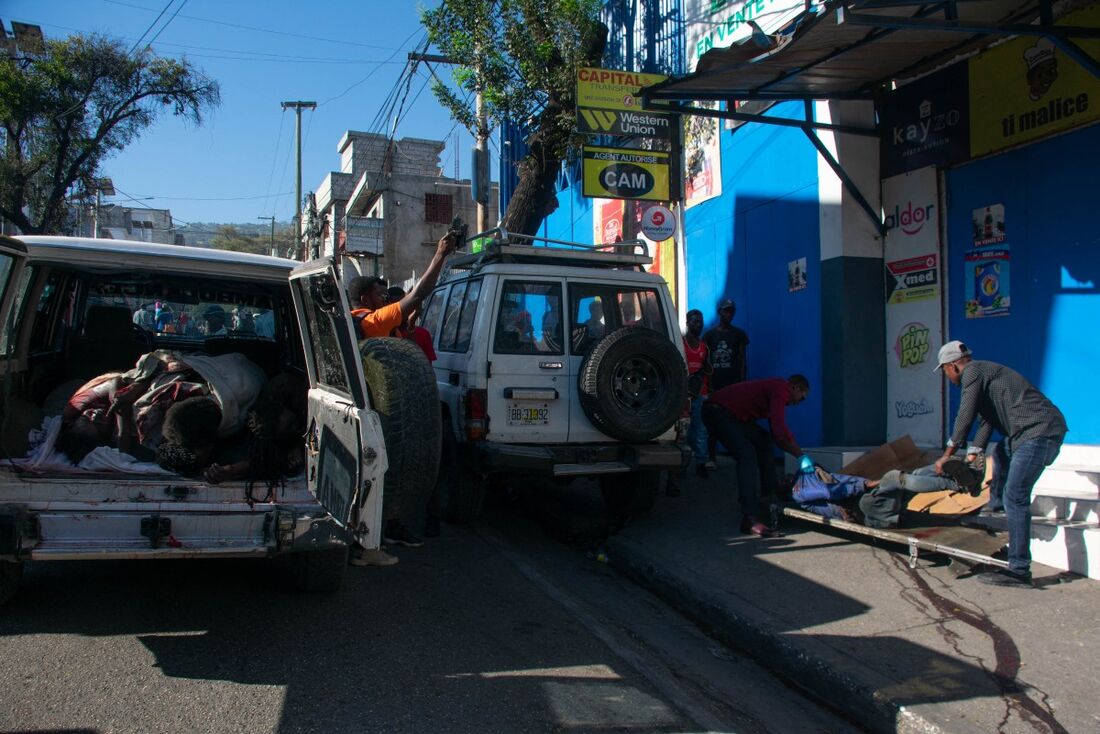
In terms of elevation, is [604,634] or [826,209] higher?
[826,209]

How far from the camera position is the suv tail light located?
627 cm

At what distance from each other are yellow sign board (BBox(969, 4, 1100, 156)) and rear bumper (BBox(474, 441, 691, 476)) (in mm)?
3849

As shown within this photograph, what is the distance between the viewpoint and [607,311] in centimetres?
688

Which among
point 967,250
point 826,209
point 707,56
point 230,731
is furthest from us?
point 826,209

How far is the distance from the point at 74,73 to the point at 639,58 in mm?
14957

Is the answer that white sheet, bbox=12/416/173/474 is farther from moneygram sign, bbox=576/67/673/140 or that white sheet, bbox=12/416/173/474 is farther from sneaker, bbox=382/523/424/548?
moneygram sign, bbox=576/67/673/140

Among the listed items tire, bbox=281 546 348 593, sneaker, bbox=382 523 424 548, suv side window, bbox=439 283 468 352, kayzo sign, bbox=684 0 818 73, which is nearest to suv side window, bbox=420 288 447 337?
suv side window, bbox=439 283 468 352

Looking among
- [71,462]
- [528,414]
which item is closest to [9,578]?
[71,462]

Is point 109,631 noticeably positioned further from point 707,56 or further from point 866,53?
point 866,53

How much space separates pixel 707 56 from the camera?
6609 millimetres

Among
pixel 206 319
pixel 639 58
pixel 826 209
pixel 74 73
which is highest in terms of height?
pixel 74 73

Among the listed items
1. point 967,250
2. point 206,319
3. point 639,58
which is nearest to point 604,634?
point 206,319

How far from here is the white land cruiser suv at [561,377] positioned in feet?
20.5

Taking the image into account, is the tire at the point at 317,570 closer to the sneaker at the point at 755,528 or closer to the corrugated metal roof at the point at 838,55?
the sneaker at the point at 755,528
